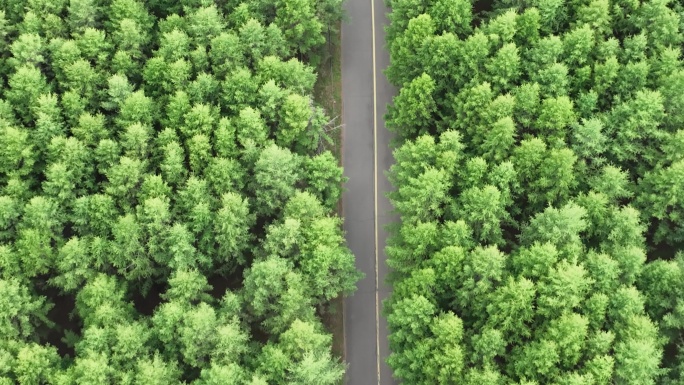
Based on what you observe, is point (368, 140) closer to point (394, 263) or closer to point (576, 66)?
point (394, 263)

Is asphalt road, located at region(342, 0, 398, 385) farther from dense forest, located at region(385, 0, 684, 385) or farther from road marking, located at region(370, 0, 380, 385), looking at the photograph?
dense forest, located at region(385, 0, 684, 385)

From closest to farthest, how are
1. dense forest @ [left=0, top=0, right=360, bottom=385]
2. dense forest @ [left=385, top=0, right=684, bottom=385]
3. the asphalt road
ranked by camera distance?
dense forest @ [left=385, top=0, right=684, bottom=385] → dense forest @ [left=0, top=0, right=360, bottom=385] → the asphalt road

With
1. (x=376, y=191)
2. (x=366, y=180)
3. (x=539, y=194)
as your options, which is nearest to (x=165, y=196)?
(x=366, y=180)

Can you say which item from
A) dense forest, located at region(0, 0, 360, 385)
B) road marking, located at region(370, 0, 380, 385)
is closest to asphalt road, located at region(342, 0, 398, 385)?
road marking, located at region(370, 0, 380, 385)

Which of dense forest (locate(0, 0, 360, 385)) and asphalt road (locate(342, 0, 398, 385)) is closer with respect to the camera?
dense forest (locate(0, 0, 360, 385))

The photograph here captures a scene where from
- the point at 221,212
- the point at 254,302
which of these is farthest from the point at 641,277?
the point at 221,212

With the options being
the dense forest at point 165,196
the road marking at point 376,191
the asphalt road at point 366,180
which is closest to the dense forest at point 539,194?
the road marking at point 376,191
